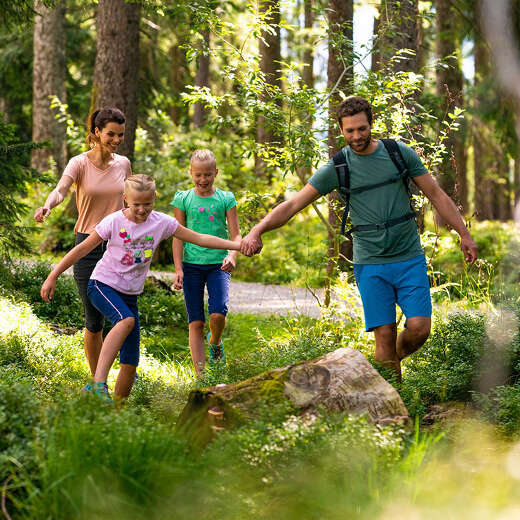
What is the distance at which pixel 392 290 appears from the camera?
4984 millimetres

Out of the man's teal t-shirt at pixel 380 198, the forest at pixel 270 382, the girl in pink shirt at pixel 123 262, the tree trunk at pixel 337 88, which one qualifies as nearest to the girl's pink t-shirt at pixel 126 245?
the girl in pink shirt at pixel 123 262

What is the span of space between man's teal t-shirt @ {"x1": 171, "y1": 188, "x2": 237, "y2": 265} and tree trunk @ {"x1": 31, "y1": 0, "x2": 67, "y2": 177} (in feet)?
49.9

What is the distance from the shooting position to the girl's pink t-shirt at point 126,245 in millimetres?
4914

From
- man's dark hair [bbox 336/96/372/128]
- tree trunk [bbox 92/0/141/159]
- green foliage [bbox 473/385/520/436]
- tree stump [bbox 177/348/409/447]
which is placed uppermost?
tree trunk [bbox 92/0/141/159]

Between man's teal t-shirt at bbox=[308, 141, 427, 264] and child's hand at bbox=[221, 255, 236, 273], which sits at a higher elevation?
man's teal t-shirt at bbox=[308, 141, 427, 264]

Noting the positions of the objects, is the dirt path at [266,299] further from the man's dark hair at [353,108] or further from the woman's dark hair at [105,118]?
the man's dark hair at [353,108]

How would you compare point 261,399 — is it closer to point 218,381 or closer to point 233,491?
point 233,491

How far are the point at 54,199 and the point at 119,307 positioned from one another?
3.62 ft

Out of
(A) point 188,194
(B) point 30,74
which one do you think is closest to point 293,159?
(A) point 188,194

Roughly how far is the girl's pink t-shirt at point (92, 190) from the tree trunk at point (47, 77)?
15.1 meters

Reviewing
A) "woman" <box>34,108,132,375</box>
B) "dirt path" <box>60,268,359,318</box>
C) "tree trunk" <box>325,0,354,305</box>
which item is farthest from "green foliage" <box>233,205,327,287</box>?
"woman" <box>34,108,132,375</box>

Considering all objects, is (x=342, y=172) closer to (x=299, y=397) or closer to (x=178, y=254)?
(x=299, y=397)

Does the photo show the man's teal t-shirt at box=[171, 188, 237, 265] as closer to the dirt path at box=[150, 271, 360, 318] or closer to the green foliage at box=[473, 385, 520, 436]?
the green foliage at box=[473, 385, 520, 436]

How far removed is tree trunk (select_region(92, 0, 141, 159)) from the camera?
37.2 ft
